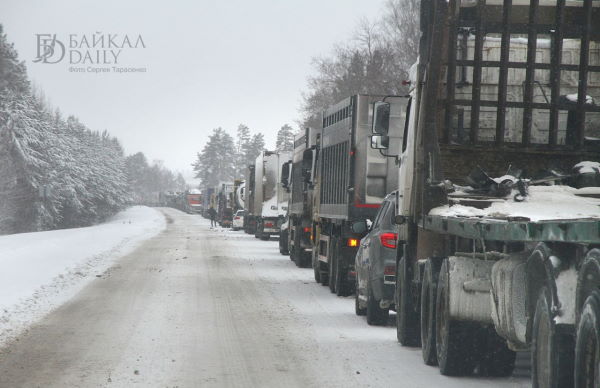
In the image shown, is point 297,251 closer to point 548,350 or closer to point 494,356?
point 494,356

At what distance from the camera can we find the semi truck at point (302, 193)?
2491 centimetres

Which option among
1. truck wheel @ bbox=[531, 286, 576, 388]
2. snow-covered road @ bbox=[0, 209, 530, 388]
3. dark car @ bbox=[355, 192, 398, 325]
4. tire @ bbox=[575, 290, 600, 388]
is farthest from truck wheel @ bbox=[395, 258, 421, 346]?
tire @ bbox=[575, 290, 600, 388]

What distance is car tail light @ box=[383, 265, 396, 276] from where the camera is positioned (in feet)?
44.9

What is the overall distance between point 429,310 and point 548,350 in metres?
3.73

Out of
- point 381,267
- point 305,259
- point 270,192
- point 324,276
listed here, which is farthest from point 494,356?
point 270,192

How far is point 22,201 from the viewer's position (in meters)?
84.6

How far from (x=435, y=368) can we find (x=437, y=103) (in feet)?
9.04

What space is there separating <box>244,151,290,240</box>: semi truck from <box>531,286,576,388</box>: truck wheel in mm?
36722

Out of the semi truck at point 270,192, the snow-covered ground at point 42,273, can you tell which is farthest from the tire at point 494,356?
the semi truck at point 270,192

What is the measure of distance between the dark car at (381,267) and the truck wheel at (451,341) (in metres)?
3.65

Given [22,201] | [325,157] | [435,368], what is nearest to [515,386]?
[435,368]

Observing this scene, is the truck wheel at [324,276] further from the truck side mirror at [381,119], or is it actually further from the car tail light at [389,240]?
the truck side mirror at [381,119]

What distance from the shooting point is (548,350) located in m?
6.62

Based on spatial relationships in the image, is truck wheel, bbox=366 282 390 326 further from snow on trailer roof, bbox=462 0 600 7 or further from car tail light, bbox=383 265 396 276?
snow on trailer roof, bbox=462 0 600 7
